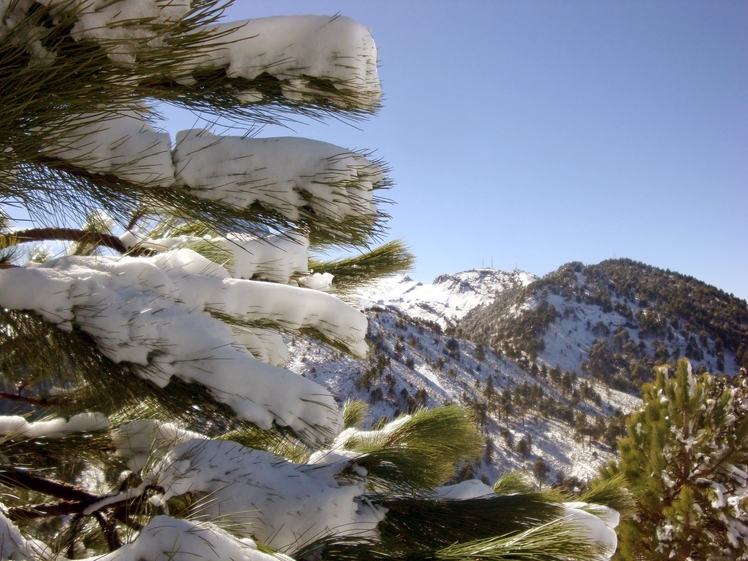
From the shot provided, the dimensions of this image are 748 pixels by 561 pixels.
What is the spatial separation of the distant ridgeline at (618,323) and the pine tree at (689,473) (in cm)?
6762

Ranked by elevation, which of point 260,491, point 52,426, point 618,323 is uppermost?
point 260,491

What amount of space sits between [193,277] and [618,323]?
9404cm

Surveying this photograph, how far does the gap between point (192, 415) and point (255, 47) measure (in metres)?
0.64

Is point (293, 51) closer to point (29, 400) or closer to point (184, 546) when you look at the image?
point (184, 546)

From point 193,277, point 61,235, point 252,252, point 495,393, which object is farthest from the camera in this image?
point 495,393

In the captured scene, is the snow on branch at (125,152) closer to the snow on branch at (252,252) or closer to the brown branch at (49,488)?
the snow on branch at (252,252)

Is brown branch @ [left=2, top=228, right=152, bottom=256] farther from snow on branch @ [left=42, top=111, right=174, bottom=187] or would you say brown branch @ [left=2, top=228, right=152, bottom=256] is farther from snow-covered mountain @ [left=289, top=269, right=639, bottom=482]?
snow-covered mountain @ [left=289, top=269, right=639, bottom=482]

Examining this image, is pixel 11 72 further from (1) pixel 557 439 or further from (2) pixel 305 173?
(1) pixel 557 439

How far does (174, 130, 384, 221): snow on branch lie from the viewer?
0.72m

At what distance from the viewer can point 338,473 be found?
1.25m

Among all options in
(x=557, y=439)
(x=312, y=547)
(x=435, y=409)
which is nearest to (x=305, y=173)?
(x=312, y=547)

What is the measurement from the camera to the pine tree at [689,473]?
17.4 ft

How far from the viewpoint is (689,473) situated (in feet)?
19.3

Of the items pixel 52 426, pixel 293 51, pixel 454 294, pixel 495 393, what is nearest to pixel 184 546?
pixel 293 51
